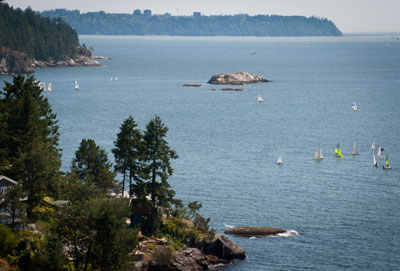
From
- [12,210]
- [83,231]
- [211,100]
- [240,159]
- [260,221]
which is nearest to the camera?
[83,231]

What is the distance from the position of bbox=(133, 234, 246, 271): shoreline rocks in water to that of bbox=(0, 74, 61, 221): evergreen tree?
9027 mm

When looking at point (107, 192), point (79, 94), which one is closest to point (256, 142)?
point (107, 192)

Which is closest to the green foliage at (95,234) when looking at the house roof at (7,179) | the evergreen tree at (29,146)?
the evergreen tree at (29,146)

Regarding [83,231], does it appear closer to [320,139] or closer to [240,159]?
[240,159]

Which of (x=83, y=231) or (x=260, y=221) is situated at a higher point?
(x=83, y=231)

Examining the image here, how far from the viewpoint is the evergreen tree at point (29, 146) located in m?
56.2

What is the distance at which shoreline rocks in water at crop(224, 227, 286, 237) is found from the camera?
6775cm

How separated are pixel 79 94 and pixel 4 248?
138 m

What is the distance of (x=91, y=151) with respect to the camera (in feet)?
230

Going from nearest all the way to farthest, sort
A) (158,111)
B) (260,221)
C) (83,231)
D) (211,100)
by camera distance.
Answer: (83,231)
(260,221)
(158,111)
(211,100)

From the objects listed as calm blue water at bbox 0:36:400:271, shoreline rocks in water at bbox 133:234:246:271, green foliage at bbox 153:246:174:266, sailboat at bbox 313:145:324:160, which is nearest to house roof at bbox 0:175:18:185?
shoreline rocks in water at bbox 133:234:246:271

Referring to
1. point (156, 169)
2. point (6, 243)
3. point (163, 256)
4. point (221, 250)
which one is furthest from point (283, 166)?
point (6, 243)

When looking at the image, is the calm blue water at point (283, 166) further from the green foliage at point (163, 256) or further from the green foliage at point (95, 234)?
the green foliage at point (95, 234)

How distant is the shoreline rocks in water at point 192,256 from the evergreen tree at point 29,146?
903 centimetres
